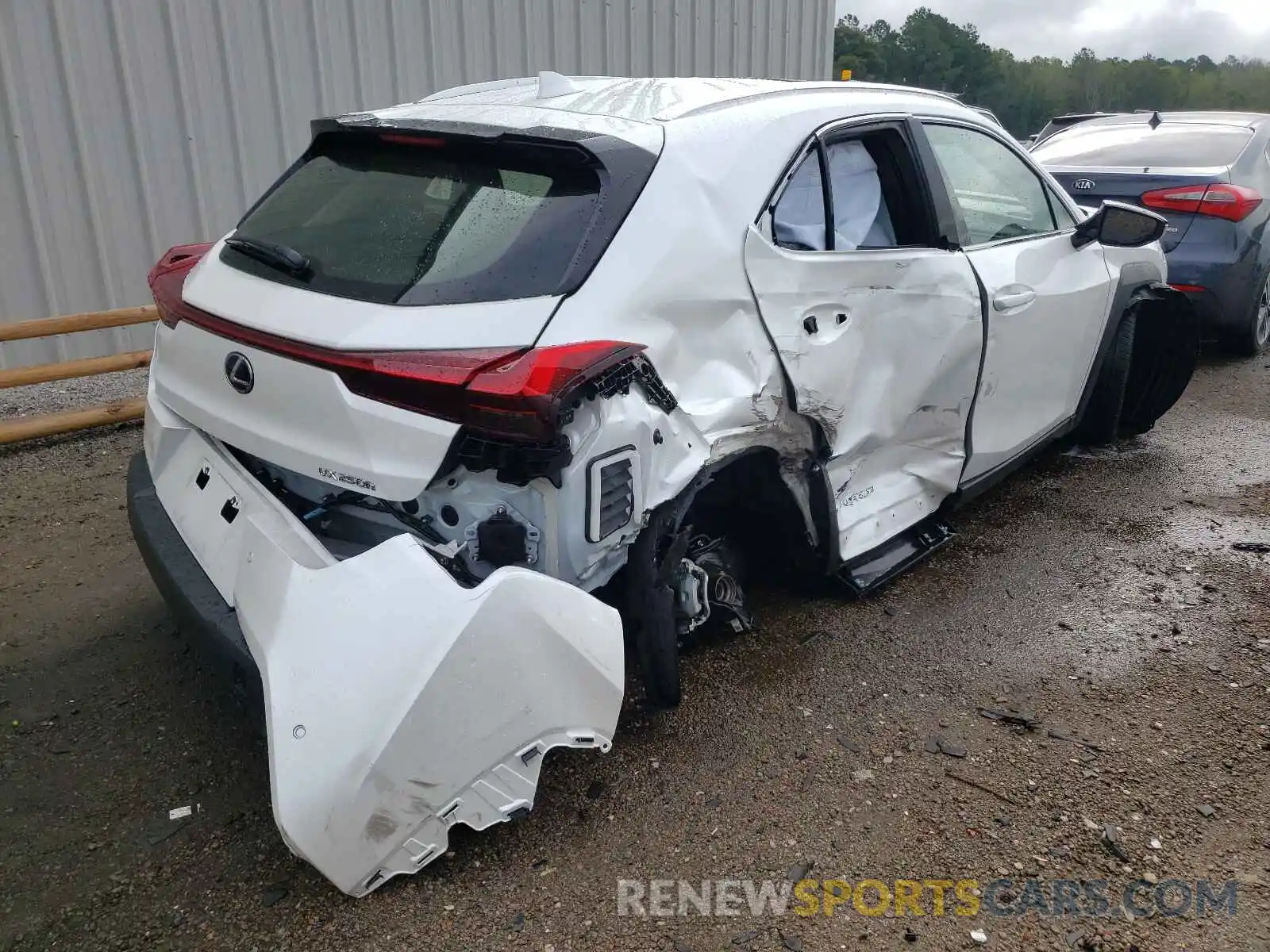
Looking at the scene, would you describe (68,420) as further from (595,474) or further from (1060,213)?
(1060,213)

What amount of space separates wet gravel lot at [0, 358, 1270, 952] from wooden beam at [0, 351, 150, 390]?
1.60 metres

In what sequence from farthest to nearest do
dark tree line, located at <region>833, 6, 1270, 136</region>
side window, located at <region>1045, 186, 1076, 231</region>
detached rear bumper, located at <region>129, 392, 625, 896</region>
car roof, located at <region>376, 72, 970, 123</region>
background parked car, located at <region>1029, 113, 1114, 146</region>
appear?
dark tree line, located at <region>833, 6, 1270, 136</region> → background parked car, located at <region>1029, 113, 1114, 146</region> → side window, located at <region>1045, 186, 1076, 231</region> → car roof, located at <region>376, 72, 970, 123</region> → detached rear bumper, located at <region>129, 392, 625, 896</region>

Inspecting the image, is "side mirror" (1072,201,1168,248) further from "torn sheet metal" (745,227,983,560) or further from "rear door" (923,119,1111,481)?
"torn sheet metal" (745,227,983,560)

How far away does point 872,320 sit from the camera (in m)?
3.09

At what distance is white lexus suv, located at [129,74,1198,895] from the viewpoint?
6.79 ft

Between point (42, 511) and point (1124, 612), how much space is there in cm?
447

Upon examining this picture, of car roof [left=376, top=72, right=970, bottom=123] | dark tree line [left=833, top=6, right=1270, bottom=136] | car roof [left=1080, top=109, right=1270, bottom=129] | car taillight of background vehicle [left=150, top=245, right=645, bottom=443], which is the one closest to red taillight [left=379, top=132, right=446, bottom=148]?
car roof [left=376, top=72, right=970, bottom=123]

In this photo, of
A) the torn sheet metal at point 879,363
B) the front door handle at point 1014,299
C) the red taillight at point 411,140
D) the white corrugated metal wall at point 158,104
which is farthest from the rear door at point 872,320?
the white corrugated metal wall at point 158,104

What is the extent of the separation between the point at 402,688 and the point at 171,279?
173cm

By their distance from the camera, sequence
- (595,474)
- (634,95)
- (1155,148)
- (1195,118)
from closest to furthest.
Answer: (595,474), (634,95), (1155,148), (1195,118)

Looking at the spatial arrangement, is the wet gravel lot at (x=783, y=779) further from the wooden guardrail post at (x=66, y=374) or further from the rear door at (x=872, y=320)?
the wooden guardrail post at (x=66, y=374)

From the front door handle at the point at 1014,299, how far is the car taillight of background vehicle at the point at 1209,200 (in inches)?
133

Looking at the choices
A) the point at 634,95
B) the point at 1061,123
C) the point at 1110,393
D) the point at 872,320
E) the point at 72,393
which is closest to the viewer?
the point at 634,95

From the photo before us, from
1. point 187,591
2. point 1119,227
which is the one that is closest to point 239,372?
point 187,591
